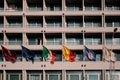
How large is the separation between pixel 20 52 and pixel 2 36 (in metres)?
4.40

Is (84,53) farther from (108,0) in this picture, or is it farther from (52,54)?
(108,0)

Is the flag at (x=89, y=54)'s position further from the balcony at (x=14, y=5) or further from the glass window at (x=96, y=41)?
A: the balcony at (x=14, y=5)

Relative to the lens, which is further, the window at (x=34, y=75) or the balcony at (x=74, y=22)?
the balcony at (x=74, y=22)

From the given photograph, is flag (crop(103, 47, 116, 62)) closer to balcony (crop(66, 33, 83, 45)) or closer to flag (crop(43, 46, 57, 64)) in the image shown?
balcony (crop(66, 33, 83, 45))

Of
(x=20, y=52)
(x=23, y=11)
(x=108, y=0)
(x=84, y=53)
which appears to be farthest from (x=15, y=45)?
(x=108, y=0)

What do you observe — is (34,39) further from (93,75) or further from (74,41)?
(93,75)

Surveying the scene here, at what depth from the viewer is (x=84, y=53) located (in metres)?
65.2

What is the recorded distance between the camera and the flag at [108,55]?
64.0m

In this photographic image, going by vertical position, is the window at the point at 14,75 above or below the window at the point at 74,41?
below

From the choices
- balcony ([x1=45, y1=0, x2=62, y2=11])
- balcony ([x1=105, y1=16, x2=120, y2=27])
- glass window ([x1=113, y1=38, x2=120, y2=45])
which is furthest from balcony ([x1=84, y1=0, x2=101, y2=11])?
glass window ([x1=113, y1=38, x2=120, y2=45])

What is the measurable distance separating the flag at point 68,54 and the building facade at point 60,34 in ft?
6.99

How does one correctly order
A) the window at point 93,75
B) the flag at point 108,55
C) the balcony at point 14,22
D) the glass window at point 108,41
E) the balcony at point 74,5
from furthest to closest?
1. the balcony at point 74,5
2. the balcony at point 14,22
3. the glass window at point 108,41
4. the window at point 93,75
5. the flag at point 108,55

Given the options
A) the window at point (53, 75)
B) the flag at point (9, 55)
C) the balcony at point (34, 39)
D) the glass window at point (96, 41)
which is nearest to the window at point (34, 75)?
the window at point (53, 75)

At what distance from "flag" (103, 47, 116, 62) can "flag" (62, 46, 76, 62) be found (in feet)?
17.1
